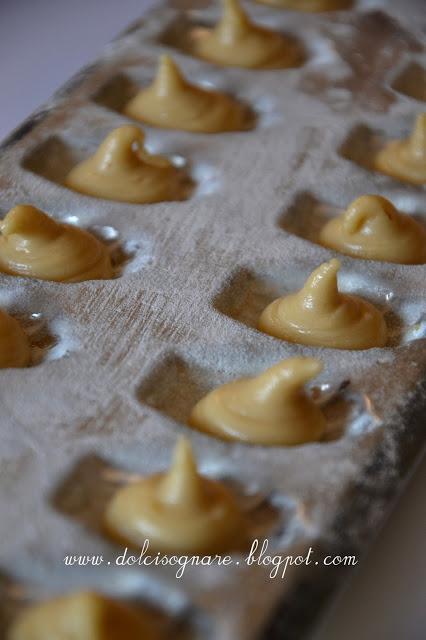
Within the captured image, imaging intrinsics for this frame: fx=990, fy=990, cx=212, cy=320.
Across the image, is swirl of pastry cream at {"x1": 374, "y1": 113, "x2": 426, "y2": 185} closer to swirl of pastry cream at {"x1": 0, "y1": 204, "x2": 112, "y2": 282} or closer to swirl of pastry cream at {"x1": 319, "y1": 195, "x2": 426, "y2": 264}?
swirl of pastry cream at {"x1": 319, "y1": 195, "x2": 426, "y2": 264}

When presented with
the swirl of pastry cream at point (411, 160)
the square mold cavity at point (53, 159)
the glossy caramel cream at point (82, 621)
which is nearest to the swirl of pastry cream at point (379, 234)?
the swirl of pastry cream at point (411, 160)

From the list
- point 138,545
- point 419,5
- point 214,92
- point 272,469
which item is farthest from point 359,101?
point 138,545

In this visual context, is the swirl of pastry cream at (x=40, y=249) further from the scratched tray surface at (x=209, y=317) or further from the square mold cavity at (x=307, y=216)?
the square mold cavity at (x=307, y=216)

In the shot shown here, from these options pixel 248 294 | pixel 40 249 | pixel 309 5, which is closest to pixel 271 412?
pixel 248 294

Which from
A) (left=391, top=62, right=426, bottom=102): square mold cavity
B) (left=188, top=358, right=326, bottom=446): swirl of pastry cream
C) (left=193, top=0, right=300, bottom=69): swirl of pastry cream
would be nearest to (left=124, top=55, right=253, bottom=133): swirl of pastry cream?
(left=193, top=0, right=300, bottom=69): swirl of pastry cream

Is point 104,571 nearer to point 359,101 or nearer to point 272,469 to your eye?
point 272,469
